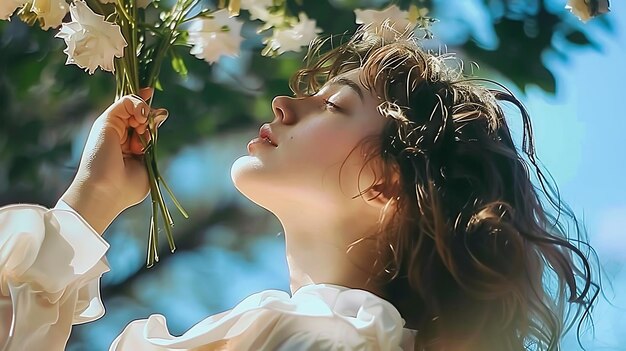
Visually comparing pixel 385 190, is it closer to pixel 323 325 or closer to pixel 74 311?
pixel 323 325

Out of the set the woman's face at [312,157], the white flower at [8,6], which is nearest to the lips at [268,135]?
the woman's face at [312,157]

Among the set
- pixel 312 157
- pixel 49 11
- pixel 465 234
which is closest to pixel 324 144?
pixel 312 157

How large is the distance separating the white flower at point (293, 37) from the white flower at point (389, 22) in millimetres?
46

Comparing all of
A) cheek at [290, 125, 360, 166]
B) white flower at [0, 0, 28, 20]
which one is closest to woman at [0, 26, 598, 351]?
cheek at [290, 125, 360, 166]

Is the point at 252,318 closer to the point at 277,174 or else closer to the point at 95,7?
the point at 277,174

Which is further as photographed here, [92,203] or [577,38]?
[577,38]

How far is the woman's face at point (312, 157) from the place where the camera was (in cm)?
76

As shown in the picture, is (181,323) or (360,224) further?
(181,323)

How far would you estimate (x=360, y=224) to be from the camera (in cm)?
77

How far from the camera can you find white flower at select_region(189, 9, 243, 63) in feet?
2.70

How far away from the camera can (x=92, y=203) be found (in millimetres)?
761

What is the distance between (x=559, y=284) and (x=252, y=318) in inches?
9.0

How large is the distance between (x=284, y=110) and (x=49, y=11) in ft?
0.62

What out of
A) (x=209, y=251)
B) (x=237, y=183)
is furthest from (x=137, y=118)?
(x=209, y=251)
